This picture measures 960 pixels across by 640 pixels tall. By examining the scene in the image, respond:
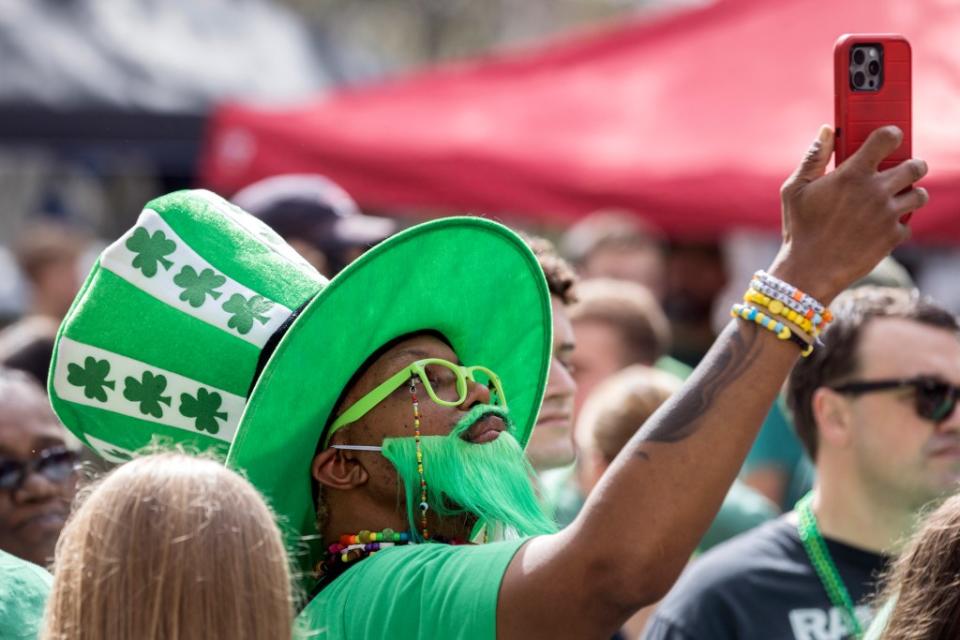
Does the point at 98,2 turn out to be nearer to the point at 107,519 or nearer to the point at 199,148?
the point at 199,148

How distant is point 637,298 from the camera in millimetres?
5641

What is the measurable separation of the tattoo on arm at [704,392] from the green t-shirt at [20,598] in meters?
1.00

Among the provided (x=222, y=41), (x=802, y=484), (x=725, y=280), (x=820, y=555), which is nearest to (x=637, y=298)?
(x=802, y=484)

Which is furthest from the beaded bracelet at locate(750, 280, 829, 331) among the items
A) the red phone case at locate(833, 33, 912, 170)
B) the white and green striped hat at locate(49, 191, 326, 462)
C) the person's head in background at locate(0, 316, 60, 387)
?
the person's head in background at locate(0, 316, 60, 387)

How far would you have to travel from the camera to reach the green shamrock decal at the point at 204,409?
2.59 metres

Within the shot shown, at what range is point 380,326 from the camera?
2510 mm

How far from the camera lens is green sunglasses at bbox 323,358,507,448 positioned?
248 centimetres

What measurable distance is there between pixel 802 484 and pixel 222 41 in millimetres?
7640

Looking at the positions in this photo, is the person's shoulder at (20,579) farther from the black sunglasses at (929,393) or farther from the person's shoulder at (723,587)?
the black sunglasses at (929,393)

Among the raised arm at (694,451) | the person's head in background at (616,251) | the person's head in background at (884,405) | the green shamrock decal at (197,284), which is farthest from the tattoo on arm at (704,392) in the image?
the person's head in background at (616,251)

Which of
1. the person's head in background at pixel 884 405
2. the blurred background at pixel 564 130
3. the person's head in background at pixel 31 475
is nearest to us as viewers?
the person's head in background at pixel 31 475

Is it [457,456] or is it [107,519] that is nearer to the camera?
[107,519]

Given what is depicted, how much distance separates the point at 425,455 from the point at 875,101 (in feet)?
2.81

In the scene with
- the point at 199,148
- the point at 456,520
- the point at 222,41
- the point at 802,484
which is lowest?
the point at 802,484
